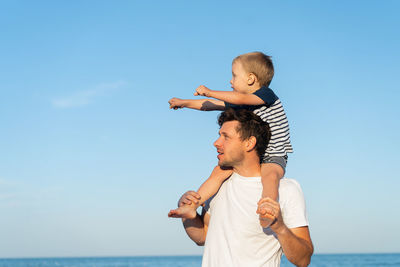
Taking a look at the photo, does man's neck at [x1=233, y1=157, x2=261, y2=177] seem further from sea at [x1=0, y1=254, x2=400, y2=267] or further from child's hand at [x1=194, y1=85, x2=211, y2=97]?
sea at [x1=0, y1=254, x2=400, y2=267]

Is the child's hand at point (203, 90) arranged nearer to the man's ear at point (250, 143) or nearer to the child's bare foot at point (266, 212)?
the man's ear at point (250, 143)

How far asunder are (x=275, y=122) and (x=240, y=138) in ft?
1.13

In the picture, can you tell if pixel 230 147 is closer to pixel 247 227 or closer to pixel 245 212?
pixel 245 212

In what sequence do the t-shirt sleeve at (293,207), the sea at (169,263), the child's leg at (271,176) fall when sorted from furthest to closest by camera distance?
the sea at (169,263), the t-shirt sleeve at (293,207), the child's leg at (271,176)

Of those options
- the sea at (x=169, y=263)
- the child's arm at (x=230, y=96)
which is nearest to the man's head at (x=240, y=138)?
the child's arm at (x=230, y=96)

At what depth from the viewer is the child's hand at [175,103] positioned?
14.1 ft

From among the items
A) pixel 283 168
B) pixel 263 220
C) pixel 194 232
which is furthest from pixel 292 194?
pixel 194 232

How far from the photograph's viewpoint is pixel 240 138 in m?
3.83

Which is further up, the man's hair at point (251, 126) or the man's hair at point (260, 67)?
the man's hair at point (260, 67)

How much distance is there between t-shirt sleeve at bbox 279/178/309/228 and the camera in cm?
357

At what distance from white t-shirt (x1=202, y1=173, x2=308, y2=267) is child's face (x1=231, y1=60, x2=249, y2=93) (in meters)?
0.76

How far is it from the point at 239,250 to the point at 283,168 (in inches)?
26.7

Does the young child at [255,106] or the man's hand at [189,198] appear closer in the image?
the young child at [255,106]

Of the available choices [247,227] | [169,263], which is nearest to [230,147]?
[247,227]
